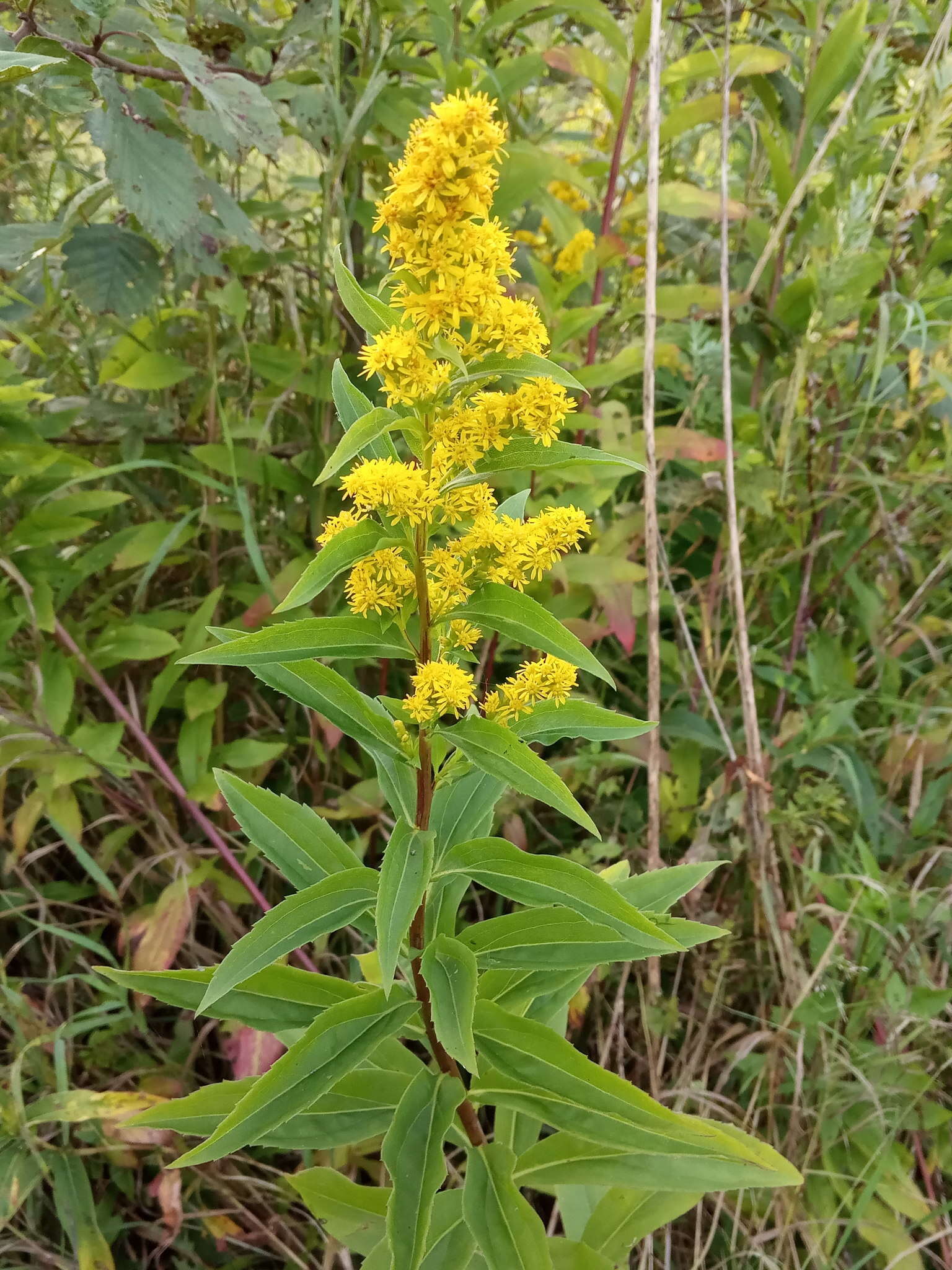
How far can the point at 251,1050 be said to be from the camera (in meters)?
1.36

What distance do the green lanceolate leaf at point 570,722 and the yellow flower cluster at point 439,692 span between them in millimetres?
116

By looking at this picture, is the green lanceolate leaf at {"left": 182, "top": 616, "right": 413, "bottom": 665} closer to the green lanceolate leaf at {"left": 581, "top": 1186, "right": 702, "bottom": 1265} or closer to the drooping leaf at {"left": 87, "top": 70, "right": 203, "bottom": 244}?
the drooping leaf at {"left": 87, "top": 70, "right": 203, "bottom": 244}

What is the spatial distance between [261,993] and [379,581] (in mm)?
499

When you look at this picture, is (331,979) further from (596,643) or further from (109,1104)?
(596,643)

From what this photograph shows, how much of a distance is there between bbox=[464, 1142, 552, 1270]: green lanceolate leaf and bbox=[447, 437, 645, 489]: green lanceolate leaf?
789 millimetres

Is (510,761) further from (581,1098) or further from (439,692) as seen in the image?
(581,1098)

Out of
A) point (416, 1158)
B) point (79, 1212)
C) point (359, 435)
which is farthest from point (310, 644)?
point (79, 1212)

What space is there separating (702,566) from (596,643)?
1.37ft

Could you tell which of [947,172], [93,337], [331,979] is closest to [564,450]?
[331,979]

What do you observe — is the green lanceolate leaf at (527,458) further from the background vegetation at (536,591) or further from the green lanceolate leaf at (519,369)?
the background vegetation at (536,591)

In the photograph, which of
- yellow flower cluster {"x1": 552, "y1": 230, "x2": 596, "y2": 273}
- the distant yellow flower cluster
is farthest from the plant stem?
yellow flower cluster {"x1": 552, "y1": 230, "x2": 596, "y2": 273}

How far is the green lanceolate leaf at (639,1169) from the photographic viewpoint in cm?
94

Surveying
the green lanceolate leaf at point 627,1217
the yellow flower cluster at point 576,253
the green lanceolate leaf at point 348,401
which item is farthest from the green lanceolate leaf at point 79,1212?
the yellow flower cluster at point 576,253

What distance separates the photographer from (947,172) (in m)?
1.98
